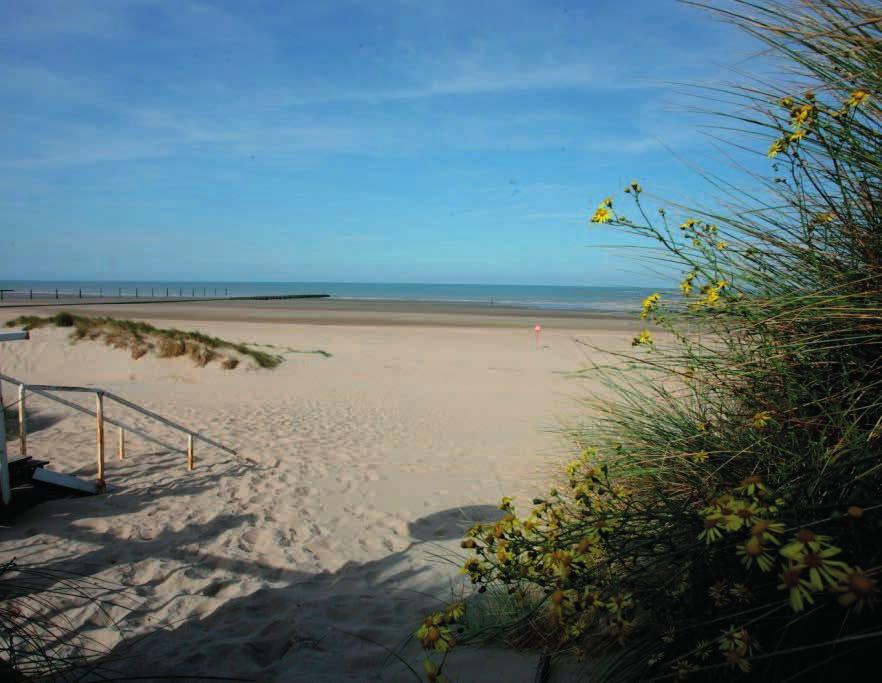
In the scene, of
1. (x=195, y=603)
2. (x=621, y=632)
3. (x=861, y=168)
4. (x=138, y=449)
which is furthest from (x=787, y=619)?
(x=138, y=449)

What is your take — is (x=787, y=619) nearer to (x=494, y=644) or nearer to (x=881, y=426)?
(x=881, y=426)

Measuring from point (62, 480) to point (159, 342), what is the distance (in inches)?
329

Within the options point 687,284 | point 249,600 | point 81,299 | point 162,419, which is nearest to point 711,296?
point 687,284

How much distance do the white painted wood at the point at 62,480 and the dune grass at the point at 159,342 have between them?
722 centimetres

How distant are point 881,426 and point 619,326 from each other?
29154 millimetres

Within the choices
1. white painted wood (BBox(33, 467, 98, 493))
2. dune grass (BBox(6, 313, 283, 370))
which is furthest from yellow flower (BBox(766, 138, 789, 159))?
dune grass (BBox(6, 313, 283, 370))

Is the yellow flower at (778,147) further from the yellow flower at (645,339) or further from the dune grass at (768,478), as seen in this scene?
the yellow flower at (645,339)

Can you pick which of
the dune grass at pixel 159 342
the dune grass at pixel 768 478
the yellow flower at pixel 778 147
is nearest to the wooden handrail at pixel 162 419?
the dune grass at pixel 768 478

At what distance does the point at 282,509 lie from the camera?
548 centimetres

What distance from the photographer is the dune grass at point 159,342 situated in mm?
12789

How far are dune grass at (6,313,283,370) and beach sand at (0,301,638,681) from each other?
1.16ft

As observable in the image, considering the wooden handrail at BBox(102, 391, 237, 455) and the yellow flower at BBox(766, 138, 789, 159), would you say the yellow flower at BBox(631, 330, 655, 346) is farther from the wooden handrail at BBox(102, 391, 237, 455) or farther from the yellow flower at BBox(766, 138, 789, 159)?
the wooden handrail at BBox(102, 391, 237, 455)

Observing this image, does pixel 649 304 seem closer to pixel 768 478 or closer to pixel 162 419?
pixel 768 478

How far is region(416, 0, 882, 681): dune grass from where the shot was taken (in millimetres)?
1643
